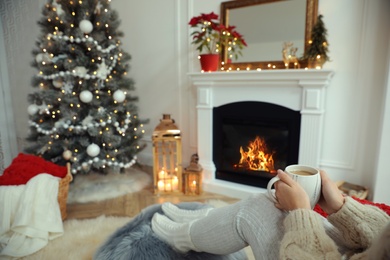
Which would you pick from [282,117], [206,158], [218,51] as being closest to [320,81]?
[282,117]

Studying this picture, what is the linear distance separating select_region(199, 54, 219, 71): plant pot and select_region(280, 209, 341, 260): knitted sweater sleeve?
1855 millimetres

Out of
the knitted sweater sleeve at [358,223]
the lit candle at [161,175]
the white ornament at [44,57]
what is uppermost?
the white ornament at [44,57]

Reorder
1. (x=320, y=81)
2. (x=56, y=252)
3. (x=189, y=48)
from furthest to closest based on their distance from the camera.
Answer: (x=189, y=48)
(x=320, y=81)
(x=56, y=252)

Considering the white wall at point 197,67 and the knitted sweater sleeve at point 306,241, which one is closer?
the knitted sweater sleeve at point 306,241

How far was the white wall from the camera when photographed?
194cm

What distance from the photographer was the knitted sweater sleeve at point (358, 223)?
79 centimetres

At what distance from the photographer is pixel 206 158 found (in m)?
2.59

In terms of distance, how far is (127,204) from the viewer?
87.7 inches

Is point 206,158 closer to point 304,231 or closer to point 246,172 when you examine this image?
point 246,172

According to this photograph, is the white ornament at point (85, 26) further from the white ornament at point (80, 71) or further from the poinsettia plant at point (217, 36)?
the poinsettia plant at point (217, 36)

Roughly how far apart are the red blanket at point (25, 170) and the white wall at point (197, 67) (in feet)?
4.62

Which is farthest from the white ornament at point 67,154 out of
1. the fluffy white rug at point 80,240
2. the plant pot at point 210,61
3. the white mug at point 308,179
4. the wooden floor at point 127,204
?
the white mug at point 308,179

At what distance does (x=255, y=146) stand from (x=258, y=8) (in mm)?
1247

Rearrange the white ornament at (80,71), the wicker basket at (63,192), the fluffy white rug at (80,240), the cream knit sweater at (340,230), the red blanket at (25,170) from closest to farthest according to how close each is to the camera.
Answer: the cream knit sweater at (340,230) → the fluffy white rug at (80,240) → the red blanket at (25,170) → the wicker basket at (63,192) → the white ornament at (80,71)
